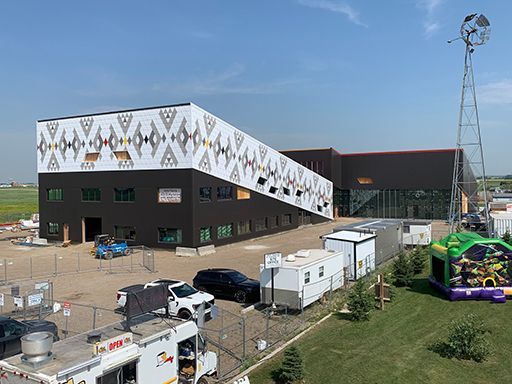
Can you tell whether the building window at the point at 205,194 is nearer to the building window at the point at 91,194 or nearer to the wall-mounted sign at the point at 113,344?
the building window at the point at 91,194

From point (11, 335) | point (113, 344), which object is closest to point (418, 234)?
point (11, 335)

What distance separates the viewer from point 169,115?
1523 inches

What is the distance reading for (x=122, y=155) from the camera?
41.7 m

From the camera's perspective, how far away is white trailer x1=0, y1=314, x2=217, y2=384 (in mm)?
8195

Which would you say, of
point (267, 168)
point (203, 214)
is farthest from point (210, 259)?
point (267, 168)

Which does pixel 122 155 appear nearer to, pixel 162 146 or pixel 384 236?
pixel 162 146

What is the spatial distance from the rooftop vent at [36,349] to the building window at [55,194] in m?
40.9

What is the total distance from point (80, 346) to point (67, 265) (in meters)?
26.7

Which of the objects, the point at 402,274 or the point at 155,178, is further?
the point at 155,178

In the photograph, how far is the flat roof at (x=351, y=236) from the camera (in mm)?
26225

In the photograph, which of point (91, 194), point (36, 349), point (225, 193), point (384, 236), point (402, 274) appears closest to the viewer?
point (36, 349)

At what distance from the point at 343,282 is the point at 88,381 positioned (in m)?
17.8

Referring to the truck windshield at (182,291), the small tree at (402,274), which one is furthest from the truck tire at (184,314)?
the small tree at (402,274)

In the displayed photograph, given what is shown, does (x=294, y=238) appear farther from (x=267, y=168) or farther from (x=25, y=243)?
(x=25, y=243)
